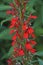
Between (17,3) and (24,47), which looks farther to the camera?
(24,47)

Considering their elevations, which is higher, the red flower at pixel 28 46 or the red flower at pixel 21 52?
the red flower at pixel 28 46

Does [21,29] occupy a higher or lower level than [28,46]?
higher

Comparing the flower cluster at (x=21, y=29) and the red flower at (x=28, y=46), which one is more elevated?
the flower cluster at (x=21, y=29)

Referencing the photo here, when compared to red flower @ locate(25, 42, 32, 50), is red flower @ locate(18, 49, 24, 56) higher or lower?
lower

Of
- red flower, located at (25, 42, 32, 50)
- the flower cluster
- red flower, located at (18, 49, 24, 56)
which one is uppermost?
the flower cluster

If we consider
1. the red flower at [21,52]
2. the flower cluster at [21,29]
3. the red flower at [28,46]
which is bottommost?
the red flower at [21,52]

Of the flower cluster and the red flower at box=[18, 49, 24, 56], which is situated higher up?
the flower cluster

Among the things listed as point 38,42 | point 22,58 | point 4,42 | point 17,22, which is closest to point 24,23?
point 17,22

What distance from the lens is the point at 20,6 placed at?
1.73m

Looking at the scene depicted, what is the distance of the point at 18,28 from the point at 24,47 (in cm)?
14

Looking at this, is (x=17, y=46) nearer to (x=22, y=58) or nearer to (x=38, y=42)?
(x=22, y=58)

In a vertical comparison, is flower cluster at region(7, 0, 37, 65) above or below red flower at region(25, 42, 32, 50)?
above

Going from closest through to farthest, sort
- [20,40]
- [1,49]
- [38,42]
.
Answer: [20,40]
[38,42]
[1,49]

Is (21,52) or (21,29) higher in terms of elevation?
(21,29)
